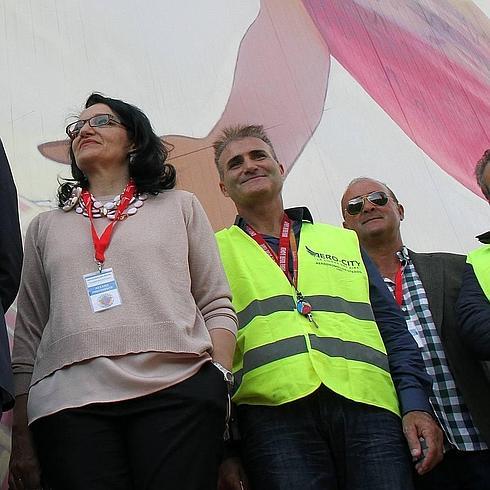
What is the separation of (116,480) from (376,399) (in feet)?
1.55

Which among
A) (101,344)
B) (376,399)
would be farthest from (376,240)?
(101,344)

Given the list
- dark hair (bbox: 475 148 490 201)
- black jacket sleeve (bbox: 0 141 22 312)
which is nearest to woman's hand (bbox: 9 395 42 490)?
black jacket sleeve (bbox: 0 141 22 312)

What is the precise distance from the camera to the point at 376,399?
1180 millimetres

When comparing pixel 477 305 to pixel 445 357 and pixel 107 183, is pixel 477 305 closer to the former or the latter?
pixel 445 357

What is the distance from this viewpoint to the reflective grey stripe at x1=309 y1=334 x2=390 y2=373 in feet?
3.97

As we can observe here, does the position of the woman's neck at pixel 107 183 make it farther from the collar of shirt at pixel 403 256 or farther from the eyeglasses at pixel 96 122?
the collar of shirt at pixel 403 256

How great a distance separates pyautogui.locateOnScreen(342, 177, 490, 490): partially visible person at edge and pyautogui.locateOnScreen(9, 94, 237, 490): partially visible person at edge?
0.52m

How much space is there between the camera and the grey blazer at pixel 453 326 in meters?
1.35

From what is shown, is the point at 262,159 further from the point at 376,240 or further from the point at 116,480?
the point at 116,480

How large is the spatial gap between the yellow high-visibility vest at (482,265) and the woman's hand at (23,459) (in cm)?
90

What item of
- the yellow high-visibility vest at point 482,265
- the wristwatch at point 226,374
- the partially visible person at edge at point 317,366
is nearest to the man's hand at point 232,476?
the partially visible person at edge at point 317,366

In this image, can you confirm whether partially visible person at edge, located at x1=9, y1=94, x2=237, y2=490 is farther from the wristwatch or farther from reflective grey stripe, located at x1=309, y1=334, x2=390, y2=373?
reflective grey stripe, located at x1=309, y1=334, x2=390, y2=373

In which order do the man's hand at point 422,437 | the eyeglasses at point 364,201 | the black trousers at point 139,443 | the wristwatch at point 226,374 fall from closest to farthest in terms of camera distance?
the black trousers at point 139,443 → the wristwatch at point 226,374 → the man's hand at point 422,437 → the eyeglasses at point 364,201

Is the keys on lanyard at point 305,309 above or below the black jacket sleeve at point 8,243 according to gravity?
below
